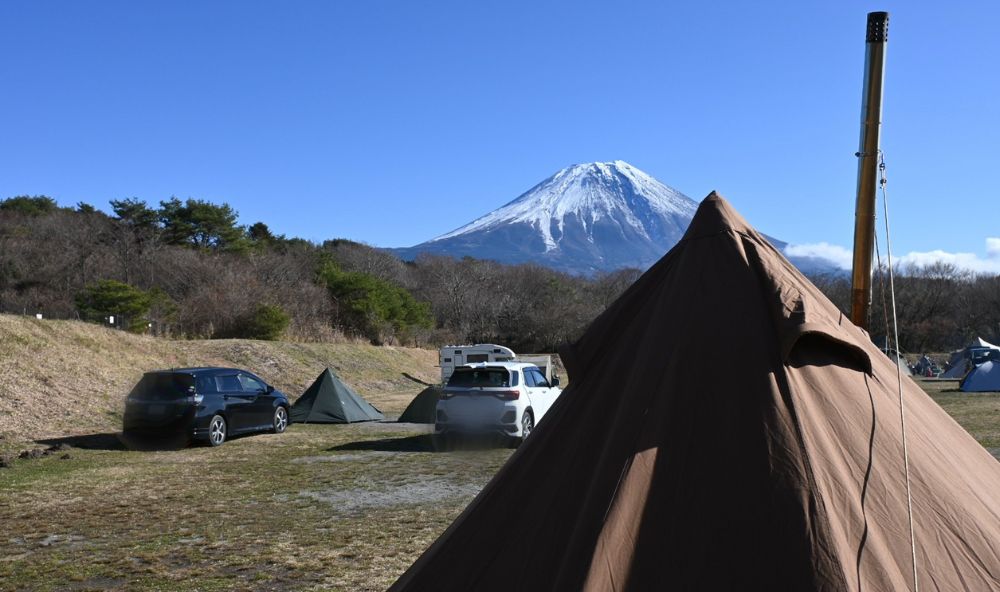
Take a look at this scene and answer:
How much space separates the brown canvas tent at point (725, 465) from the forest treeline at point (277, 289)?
27.0 meters

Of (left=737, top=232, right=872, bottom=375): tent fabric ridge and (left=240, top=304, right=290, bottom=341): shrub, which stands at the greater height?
(left=240, top=304, right=290, bottom=341): shrub

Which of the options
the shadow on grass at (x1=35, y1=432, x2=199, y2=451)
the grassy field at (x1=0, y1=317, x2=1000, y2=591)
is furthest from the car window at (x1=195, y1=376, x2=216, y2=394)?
the grassy field at (x1=0, y1=317, x2=1000, y2=591)

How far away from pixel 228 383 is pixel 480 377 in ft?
18.6

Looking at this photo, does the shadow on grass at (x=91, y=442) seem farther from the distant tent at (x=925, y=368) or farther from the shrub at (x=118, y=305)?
the distant tent at (x=925, y=368)

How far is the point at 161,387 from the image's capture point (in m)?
15.4

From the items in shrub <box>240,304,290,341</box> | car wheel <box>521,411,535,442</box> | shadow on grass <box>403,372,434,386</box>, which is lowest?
car wheel <box>521,411,535,442</box>

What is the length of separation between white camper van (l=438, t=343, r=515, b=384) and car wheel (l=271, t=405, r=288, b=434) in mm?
13485

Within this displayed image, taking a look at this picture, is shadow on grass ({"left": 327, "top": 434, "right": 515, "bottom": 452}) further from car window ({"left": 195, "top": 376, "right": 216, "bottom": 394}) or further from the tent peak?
the tent peak

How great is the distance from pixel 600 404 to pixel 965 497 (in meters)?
1.70

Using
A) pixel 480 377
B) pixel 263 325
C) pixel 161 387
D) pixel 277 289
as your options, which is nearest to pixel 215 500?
pixel 480 377

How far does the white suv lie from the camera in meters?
14.2

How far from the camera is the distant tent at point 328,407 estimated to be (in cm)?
2077

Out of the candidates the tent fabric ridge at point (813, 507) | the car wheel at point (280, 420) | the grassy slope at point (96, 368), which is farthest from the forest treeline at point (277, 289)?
the tent fabric ridge at point (813, 507)

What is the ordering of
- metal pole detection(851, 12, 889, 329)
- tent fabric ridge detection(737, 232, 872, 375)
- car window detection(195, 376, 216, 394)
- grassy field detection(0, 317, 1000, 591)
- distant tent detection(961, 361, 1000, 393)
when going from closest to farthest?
1. tent fabric ridge detection(737, 232, 872, 375)
2. metal pole detection(851, 12, 889, 329)
3. grassy field detection(0, 317, 1000, 591)
4. car window detection(195, 376, 216, 394)
5. distant tent detection(961, 361, 1000, 393)
